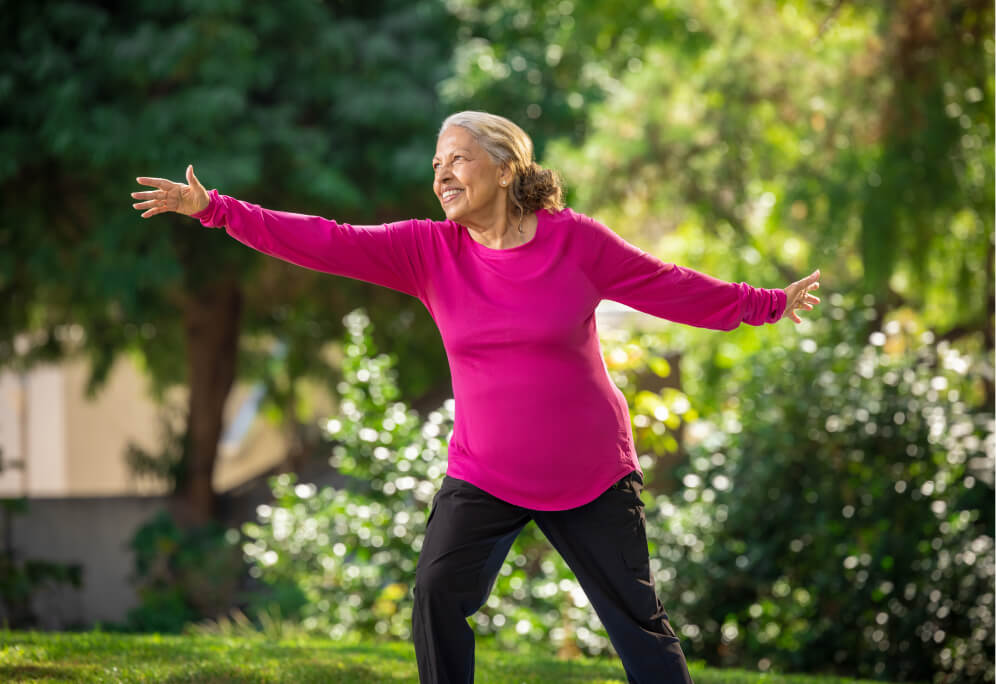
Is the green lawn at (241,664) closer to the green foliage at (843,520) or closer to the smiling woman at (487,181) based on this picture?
the green foliage at (843,520)

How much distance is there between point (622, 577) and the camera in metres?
3.08

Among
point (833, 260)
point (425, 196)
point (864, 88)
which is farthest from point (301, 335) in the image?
point (864, 88)

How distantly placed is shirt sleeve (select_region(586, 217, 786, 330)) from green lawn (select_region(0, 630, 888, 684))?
1741mm

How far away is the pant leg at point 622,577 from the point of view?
307 centimetres

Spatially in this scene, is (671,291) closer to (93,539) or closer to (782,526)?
(782,526)

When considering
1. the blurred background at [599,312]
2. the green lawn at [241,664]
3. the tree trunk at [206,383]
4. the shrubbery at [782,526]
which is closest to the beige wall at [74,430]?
the blurred background at [599,312]

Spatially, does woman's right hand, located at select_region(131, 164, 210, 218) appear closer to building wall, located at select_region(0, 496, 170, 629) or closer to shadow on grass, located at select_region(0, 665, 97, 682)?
shadow on grass, located at select_region(0, 665, 97, 682)

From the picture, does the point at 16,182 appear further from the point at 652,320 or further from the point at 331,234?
the point at 331,234

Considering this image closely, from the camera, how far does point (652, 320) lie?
32.2 ft

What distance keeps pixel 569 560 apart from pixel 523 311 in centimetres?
72

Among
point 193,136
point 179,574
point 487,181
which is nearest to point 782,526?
point 487,181

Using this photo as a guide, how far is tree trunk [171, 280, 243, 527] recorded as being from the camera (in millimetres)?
12359

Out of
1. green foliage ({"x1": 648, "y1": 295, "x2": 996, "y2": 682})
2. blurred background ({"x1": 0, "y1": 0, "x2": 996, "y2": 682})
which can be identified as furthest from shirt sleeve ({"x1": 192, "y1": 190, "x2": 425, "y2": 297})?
green foliage ({"x1": 648, "y1": 295, "x2": 996, "y2": 682})

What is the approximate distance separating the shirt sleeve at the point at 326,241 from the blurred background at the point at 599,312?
115 inches
